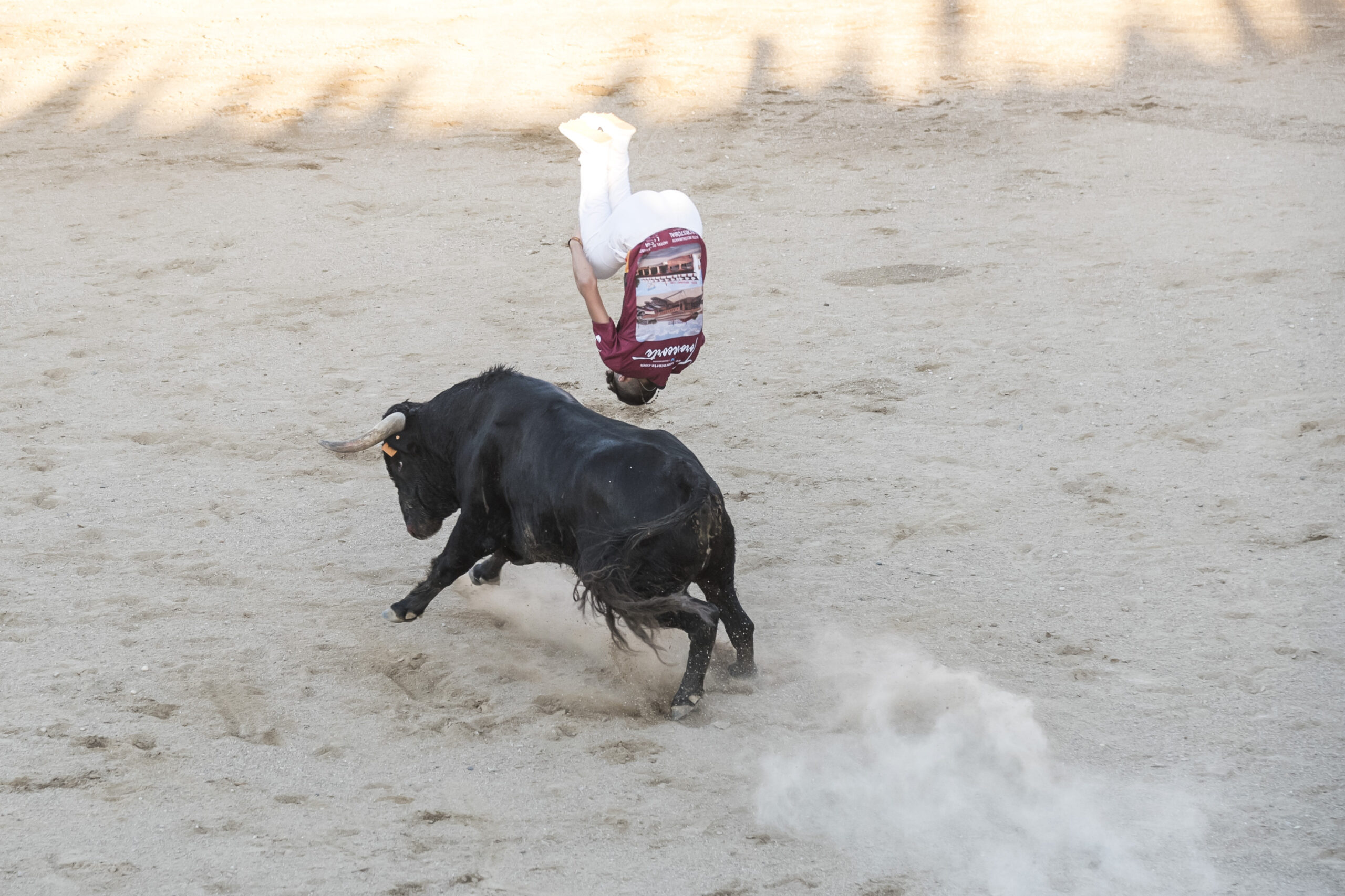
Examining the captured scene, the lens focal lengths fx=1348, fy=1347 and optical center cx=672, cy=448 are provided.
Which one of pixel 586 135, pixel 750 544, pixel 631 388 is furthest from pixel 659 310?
pixel 750 544

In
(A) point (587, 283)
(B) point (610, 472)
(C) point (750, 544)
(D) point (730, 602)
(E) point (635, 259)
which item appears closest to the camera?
(B) point (610, 472)

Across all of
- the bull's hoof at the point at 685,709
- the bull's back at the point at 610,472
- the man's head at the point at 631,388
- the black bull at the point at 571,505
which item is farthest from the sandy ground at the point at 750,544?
the man's head at the point at 631,388

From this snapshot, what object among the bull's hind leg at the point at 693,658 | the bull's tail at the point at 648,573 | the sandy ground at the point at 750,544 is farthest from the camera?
the bull's hind leg at the point at 693,658

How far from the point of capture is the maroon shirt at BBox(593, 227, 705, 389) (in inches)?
181

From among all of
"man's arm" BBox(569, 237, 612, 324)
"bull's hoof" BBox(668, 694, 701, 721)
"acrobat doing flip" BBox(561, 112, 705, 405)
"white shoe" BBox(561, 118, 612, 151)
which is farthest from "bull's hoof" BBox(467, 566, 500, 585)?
"white shoe" BBox(561, 118, 612, 151)

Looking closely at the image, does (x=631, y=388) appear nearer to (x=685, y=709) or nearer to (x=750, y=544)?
(x=750, y=544)

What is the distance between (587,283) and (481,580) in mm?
1123

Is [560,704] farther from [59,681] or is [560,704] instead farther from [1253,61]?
[1253,61]

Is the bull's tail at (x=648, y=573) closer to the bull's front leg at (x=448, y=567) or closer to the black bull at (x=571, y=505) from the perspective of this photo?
the black bull at (x=571, y=505)

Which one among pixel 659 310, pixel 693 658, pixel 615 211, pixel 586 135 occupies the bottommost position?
pixel 693 658

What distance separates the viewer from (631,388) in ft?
16.0

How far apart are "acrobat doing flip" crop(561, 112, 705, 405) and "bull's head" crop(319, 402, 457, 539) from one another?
703 millimetres

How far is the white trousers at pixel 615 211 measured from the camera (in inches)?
182

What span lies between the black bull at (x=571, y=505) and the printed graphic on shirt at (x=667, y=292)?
0.42 m
